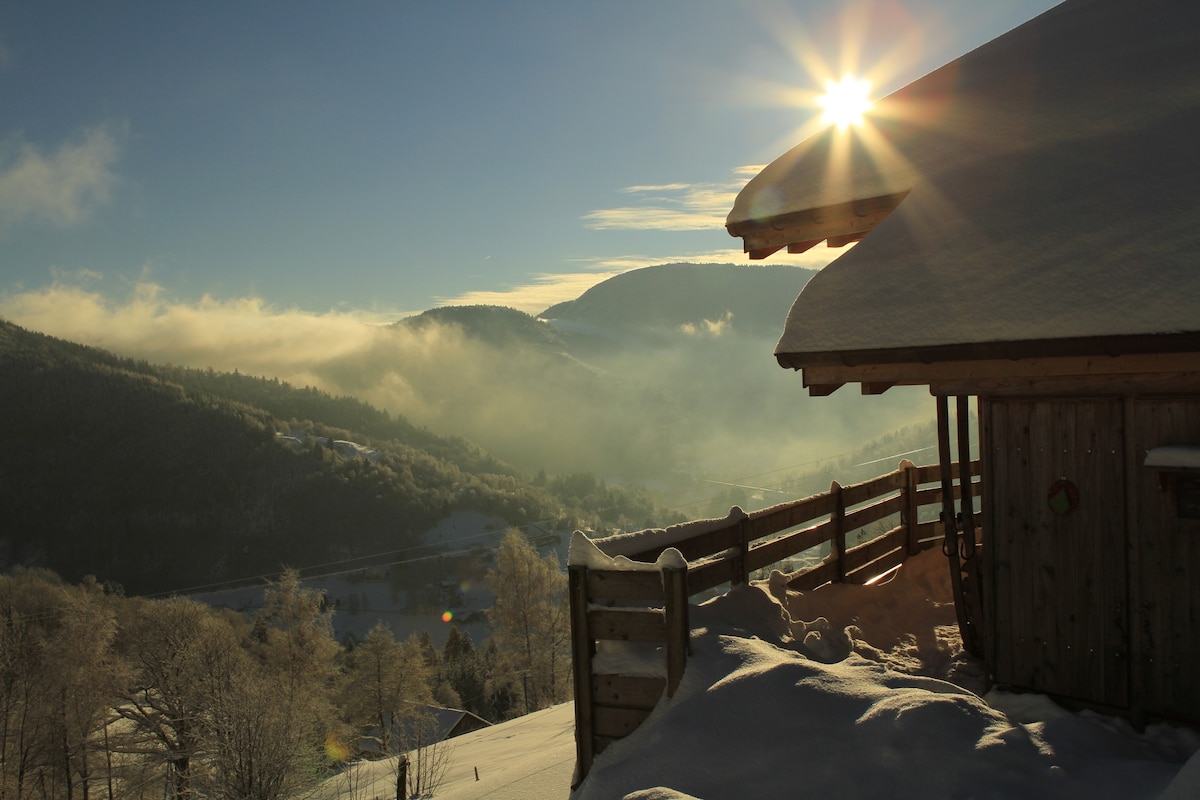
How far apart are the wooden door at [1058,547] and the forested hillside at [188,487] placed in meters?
126

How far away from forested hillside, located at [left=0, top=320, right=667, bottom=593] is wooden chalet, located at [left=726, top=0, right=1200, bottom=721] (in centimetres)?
12580

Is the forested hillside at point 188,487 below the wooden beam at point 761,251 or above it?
below

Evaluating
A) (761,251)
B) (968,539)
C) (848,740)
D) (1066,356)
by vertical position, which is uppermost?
(761,251)

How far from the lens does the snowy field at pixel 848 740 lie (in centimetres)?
360

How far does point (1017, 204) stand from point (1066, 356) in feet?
5.86

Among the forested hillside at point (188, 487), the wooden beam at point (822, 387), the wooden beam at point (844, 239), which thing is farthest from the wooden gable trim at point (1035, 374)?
the forested hillside at point (188, 487)

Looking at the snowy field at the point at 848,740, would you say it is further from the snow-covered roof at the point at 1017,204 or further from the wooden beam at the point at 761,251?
the wooden beam at the point at 761,251

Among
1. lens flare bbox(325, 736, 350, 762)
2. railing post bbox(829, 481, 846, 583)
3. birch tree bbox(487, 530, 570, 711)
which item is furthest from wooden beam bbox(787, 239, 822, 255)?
lens flare bbox(325, 736, 350, 762)

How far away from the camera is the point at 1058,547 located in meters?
5.07

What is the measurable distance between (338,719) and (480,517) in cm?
9938

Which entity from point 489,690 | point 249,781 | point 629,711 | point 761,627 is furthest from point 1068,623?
point 489,690

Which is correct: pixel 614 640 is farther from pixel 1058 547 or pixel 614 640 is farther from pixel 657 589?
pixel 1058 547

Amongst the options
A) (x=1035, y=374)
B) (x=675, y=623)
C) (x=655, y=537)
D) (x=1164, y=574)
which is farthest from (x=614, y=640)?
(x=1164, y=574)

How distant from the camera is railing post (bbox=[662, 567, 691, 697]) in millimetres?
4754
